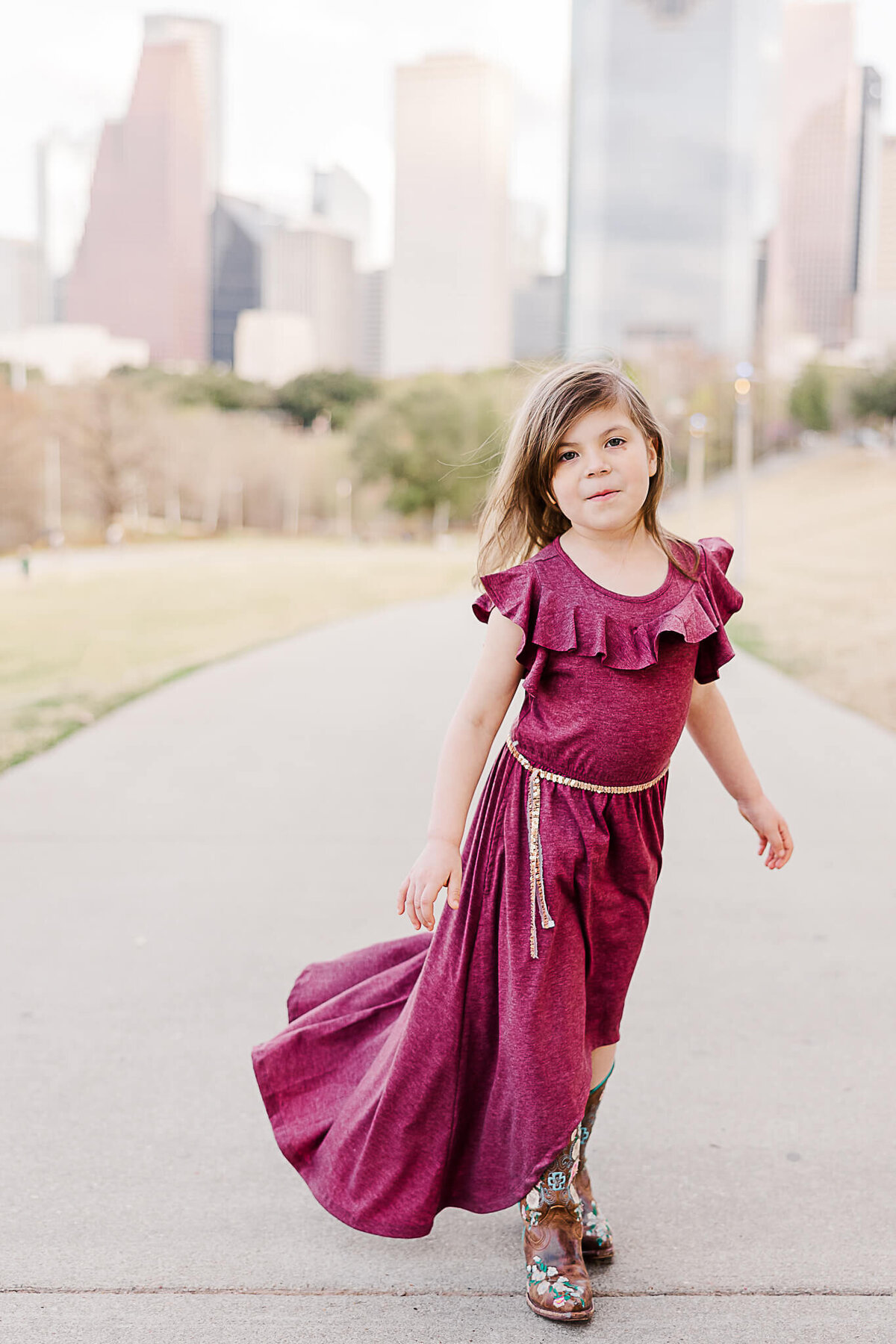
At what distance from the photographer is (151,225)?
146375 millimetres

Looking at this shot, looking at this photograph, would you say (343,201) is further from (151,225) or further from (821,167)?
(821,167)

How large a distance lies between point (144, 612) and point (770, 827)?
56.7 feet

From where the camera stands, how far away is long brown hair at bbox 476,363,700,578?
1.99 meters

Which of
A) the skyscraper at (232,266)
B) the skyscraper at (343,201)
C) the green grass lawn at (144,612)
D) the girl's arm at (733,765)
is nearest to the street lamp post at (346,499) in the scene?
the green grass lawn at (144,612)

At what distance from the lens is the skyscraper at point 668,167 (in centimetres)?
12138

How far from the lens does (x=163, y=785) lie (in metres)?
5.94

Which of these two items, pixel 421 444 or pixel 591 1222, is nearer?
pixel 591 1222

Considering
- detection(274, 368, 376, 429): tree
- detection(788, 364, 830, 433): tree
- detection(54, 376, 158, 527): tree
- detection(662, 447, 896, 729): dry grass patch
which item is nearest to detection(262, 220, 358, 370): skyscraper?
detection(274, 368, 376, 429): tree

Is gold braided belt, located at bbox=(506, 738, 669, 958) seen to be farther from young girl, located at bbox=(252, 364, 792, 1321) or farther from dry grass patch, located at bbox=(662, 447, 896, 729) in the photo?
dry grass patch, located at bbox=(662, 447, 896, 729)

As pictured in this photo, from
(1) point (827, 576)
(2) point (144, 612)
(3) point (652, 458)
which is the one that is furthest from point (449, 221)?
(3) point (652, 458)

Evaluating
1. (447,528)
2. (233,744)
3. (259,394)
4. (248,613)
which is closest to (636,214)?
(259,394)

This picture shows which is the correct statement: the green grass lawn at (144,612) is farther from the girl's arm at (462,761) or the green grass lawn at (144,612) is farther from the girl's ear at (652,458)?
the girl's ear at (652,458)

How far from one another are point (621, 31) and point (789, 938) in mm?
141654

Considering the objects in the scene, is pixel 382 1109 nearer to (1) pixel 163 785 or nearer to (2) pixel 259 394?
(1) pixel 163 785
